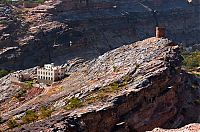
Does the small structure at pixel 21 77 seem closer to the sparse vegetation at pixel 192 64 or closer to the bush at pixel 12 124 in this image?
the bush at pixel 12 124

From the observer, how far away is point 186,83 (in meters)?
60.5

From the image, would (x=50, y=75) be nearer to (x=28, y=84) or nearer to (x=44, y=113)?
(x=28, y=84)

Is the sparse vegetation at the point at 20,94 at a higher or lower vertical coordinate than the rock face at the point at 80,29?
higher

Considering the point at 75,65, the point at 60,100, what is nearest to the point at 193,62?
the point at 75,65

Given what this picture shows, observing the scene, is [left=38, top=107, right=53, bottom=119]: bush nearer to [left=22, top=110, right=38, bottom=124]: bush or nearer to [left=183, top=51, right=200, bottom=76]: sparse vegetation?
[left=22, top=110, right=38, bottom=124]: bush

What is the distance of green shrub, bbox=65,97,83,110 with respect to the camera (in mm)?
49688

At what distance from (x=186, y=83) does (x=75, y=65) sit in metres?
18.7

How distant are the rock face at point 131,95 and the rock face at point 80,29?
52961mm

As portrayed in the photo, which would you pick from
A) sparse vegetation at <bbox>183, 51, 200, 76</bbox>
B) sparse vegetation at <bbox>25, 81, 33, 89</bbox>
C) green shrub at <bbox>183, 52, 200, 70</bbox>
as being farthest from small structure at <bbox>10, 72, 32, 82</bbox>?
green shrub at <bbox>183, 52, 200, 70</bbox>

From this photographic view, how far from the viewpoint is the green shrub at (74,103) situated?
49688 millimetres

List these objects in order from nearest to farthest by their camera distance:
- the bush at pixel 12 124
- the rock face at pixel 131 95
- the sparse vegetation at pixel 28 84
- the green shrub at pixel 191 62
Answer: the rock face at pixel 131 95, the bush at pixel 12 124, the sparse vegetation at pixel 28 84, the green shrub at pixel 191 62

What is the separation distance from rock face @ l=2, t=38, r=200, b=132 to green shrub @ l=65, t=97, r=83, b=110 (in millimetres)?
528

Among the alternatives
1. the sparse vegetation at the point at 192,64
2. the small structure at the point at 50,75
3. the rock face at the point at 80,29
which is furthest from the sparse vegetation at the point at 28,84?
the sparse vegetation at the point at 192,64

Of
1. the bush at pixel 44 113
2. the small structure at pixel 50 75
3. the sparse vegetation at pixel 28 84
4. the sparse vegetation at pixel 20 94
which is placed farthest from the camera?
the small structure at pixel 50 75
